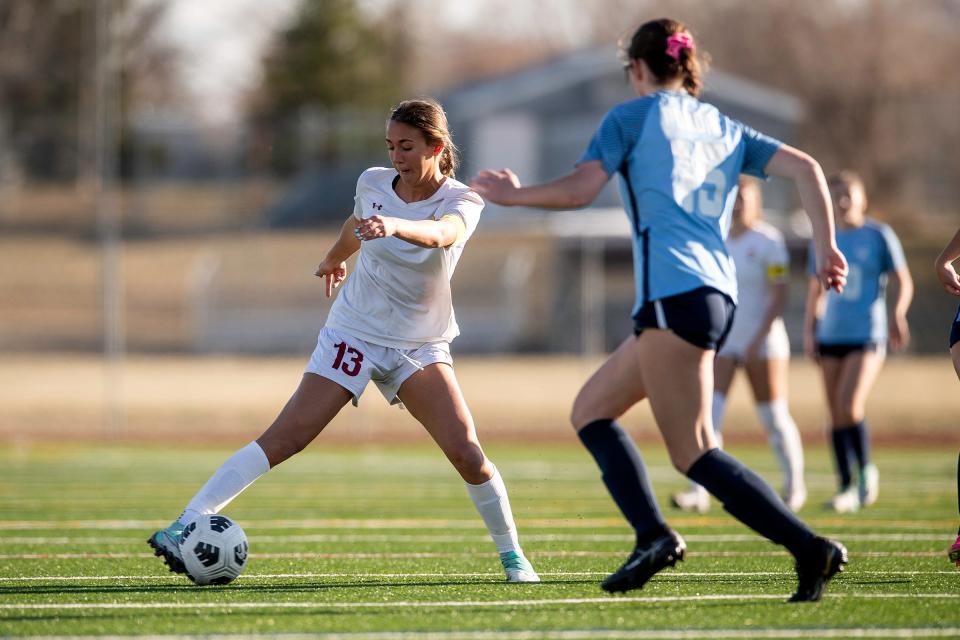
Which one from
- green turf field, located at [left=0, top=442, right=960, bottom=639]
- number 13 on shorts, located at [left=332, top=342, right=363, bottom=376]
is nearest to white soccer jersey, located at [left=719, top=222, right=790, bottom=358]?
green turf field, located at [left=0, top=442, right=960, bottom=639]

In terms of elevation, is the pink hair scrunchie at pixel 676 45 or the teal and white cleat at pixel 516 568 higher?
the pink hair scrunchie at pixel 676 45

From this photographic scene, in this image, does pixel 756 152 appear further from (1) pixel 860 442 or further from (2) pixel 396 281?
(1) pixel 860 442

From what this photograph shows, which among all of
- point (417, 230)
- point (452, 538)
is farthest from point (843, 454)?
point (417, 230)

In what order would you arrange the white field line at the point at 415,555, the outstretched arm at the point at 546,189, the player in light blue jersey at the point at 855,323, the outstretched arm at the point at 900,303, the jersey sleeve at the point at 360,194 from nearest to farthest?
the outstretched arm at the point at 546,189 → the jersey sleeve at the point at 360,194 → the white field line at the point at 415,555 → the outstretched arm at the point at 900,303 → the player in light blue jersey at the point at 855,323

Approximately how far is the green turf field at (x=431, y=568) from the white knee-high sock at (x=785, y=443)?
286mm

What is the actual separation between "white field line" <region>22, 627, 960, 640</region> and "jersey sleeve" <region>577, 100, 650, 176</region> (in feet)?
5.27

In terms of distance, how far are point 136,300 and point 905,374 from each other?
1876cm

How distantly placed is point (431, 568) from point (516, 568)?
69cm

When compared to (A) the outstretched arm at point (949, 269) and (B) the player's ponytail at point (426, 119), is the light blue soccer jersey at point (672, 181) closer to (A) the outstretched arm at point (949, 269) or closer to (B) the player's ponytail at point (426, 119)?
(B) the player's ponytail at point (426, 119)

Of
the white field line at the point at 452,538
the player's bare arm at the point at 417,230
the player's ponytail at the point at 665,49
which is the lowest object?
the white field line at the point at 452,538

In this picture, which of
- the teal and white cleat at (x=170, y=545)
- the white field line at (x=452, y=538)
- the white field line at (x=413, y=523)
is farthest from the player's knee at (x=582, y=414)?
the white field line at (x=413, y=523)

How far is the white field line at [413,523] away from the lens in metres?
8.57

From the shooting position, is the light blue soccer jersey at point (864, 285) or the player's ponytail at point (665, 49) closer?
the player's ponytail at point (665, 49)

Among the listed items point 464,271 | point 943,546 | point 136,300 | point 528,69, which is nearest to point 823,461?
point 943,546
